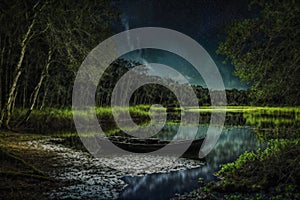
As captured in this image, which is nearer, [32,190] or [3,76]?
[32,190]

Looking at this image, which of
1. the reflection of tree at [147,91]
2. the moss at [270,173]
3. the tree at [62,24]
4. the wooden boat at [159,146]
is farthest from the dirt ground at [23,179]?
the reflection of tree at [147,91]

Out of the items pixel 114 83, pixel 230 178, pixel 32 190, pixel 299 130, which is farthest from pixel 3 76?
pixel 114 83

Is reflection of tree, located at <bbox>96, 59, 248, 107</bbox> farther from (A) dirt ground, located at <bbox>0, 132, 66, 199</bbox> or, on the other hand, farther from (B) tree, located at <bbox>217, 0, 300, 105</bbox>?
(B) tree, located at <bbox>217, 0, 300, 105</bbox>

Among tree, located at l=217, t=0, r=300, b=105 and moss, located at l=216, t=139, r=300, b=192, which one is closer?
tree, located at l=217, t=0, r=300, b=105

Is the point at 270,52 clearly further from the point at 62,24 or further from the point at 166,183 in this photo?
the point at 62,24

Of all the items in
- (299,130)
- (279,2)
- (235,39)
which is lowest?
(299,130)

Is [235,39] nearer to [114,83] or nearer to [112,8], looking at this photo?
[112,8]

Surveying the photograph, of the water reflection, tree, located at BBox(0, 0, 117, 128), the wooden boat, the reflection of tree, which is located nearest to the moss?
the water reflection

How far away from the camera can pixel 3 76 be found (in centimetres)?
2944

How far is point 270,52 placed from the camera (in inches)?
331

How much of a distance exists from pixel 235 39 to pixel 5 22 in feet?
56.1

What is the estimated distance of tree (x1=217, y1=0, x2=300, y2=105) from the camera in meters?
7.60

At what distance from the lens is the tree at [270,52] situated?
24.9ft

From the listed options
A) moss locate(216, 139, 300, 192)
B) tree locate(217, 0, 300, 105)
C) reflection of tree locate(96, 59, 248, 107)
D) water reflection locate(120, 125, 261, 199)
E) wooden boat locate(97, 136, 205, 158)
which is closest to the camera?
tree locate(217, 0, 300, 105)
